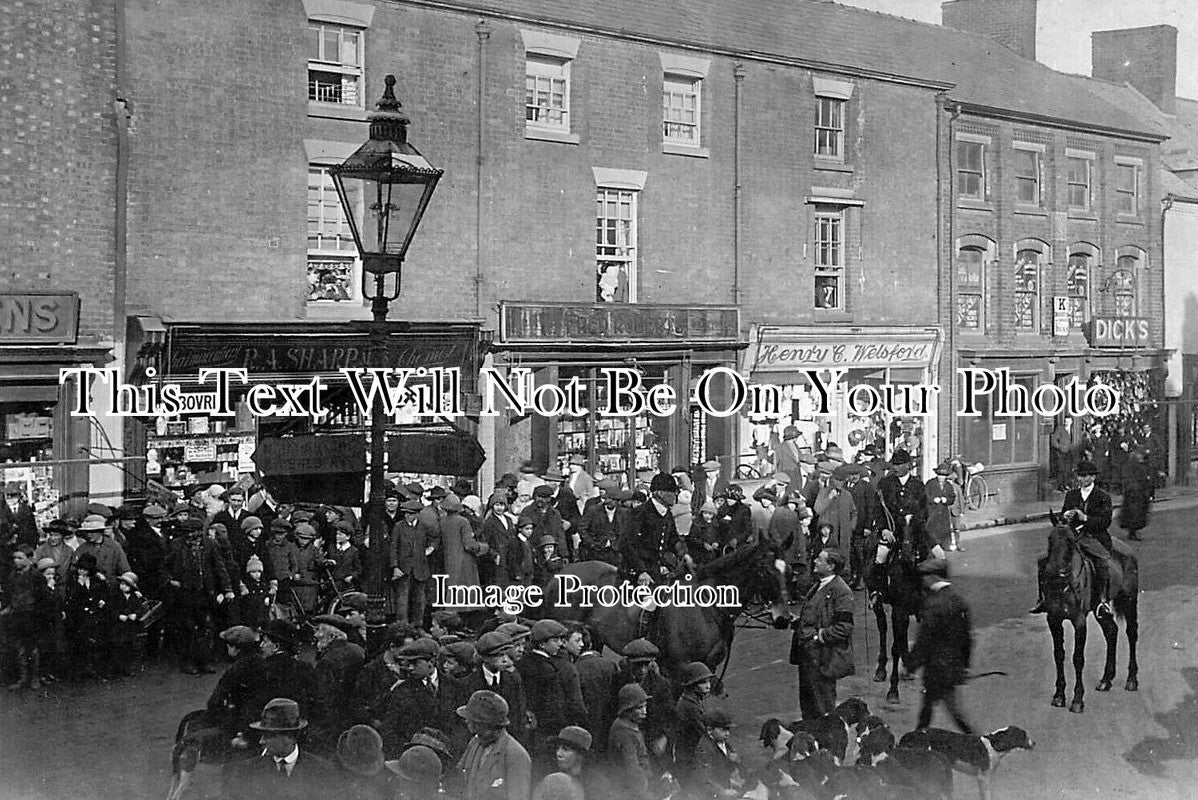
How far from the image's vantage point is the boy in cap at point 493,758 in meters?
5.38

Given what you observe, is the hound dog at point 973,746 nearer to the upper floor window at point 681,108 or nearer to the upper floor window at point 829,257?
the upper floor window at point 829,257

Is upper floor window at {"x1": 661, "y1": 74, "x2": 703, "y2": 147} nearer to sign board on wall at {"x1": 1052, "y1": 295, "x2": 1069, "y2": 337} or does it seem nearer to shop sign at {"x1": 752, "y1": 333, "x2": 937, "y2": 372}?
shop sign at {"x1": 752, "y1": 333, "x2": 937, "y2": 372}

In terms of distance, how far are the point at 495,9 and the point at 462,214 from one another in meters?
1.48

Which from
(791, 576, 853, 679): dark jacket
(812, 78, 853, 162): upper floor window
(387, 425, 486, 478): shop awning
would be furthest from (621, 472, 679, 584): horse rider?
(812, 78, 853, 162): upper floor window

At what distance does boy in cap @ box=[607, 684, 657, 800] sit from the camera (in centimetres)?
573

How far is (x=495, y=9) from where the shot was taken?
757 cm

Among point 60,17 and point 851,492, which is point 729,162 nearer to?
point 851,492

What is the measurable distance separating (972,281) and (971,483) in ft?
5.81

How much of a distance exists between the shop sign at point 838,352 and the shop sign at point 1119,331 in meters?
1.89

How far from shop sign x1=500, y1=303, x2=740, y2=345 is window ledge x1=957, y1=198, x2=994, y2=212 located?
2.50 m

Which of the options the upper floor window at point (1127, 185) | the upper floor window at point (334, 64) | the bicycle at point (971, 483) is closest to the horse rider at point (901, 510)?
the bicycle at point (971, 483)

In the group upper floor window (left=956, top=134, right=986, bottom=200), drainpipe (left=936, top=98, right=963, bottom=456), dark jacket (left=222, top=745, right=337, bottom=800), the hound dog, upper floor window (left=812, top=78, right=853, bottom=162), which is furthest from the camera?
upper floor window (left=956, top=134, right=986, bottom=200)

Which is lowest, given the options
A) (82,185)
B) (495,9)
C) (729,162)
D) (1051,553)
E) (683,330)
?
(1051,553)

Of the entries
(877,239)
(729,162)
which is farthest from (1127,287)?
(729,162)
